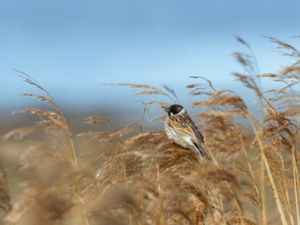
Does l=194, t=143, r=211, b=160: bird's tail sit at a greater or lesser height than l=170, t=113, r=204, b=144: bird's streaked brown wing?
greater

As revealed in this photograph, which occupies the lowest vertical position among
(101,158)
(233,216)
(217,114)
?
(233,216)

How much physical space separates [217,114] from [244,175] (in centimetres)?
80

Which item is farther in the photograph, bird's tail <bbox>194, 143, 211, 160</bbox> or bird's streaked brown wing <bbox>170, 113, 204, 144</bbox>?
bird's streaked brown wing <bbox>170, 113, 204, 144</bbox>

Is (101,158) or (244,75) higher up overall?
(244,75)

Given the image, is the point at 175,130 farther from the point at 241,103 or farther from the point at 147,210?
the point at 147,210

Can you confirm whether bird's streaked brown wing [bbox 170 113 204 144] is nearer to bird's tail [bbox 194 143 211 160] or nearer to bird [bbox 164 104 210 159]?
bird [bbox 164 104 210 159]

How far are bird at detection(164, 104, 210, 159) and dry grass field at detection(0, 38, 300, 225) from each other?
0.50 metres

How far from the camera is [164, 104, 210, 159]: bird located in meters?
7.55

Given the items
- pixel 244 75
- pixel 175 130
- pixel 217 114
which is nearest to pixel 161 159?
pixel 217 114

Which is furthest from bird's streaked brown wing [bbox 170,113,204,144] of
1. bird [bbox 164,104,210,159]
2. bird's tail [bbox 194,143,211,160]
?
bird's tail [bbox 194,143,211,160]

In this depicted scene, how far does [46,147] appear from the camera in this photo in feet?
17.3

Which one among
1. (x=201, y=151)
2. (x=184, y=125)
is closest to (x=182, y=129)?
(x=184, y=125)

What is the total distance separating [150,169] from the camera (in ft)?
19.8

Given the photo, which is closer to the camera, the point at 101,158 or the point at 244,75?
the point at 244,75
